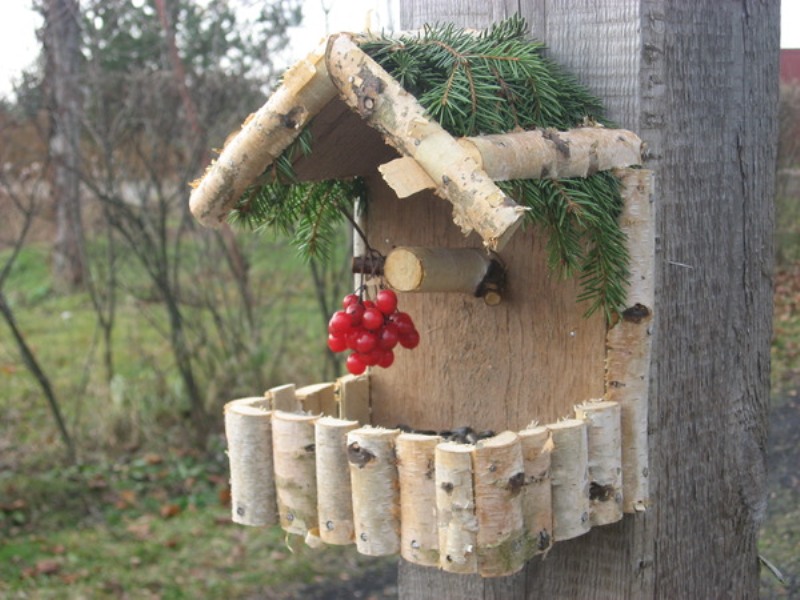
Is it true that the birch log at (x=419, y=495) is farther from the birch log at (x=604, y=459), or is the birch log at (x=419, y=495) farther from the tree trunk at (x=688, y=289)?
the tree trunk at (x=688, y=289)

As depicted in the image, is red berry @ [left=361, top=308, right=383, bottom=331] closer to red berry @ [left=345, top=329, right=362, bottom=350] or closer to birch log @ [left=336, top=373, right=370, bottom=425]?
red berry @ [left=345, top=329, right=362, bottom=350]

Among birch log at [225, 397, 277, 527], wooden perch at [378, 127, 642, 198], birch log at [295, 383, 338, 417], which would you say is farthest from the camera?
birch log at [295, 383, 338, 417]

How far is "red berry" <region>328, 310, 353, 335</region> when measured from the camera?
2049mm

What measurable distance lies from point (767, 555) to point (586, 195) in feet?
5.45

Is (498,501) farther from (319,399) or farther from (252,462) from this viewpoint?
(319,399)

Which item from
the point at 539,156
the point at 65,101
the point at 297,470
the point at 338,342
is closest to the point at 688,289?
the point at 539,156

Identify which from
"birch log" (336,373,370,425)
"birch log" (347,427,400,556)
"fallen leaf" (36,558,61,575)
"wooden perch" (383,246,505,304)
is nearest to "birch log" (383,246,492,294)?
"wooden perch" (383,246,505,304)

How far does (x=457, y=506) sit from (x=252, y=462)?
49cm

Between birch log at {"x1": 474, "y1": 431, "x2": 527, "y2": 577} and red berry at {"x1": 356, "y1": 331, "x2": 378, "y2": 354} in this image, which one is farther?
red berry at {"x1": 356, "y1": 331, "x2": 378, "y2": 354}

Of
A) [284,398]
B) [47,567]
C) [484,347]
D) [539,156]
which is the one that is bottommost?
[47,567]

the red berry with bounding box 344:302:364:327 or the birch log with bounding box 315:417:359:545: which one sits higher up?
the red berry with bounding box 344:302:364:327

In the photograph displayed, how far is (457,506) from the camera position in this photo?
1718 mm

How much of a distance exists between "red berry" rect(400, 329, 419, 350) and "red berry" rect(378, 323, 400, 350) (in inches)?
0.9

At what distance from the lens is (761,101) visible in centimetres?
211
